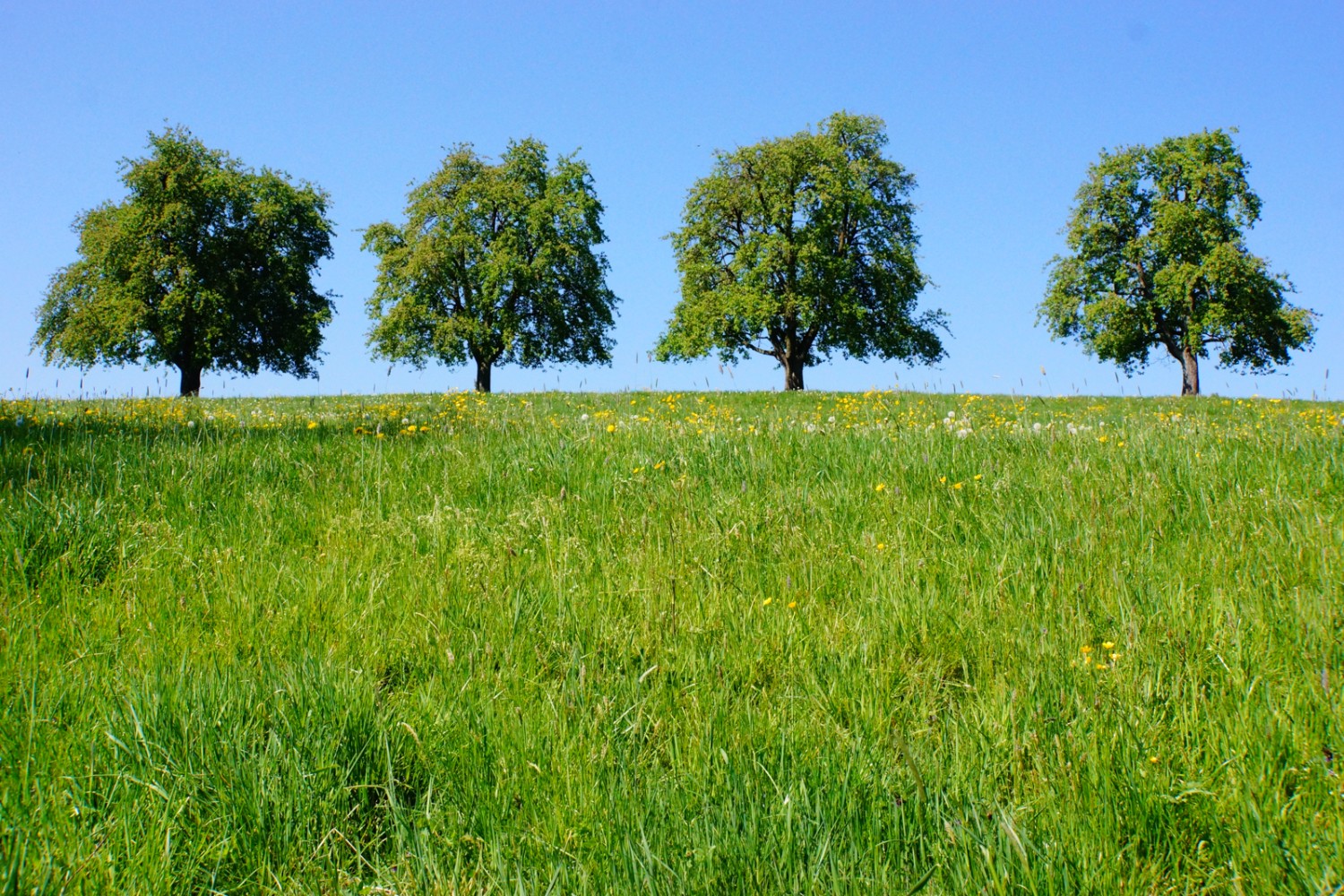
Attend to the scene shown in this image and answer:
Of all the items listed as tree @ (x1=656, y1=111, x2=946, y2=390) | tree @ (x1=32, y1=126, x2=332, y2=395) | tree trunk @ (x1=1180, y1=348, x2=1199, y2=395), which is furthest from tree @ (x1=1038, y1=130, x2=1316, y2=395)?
tree @ (x1=32, y1=126, x2=332, y2=395)

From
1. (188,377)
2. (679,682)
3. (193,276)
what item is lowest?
(679,682)

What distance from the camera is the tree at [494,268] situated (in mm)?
38062

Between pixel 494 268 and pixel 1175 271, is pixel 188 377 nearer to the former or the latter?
pixel 494 268

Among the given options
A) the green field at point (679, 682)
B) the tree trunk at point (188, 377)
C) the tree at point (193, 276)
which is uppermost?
the tree at point (193, 276)

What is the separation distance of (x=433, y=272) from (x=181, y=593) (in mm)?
37289

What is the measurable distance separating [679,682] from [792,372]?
3772 centimetres

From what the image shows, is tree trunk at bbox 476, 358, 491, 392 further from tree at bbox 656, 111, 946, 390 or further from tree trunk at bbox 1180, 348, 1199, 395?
tree trunk at bbox 1180, 348, 1199, 395

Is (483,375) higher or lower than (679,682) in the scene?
higher

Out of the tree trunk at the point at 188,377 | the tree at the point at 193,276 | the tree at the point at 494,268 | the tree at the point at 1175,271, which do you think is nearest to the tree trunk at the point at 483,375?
the tree at the point at 494,268

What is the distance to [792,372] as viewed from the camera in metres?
39.9

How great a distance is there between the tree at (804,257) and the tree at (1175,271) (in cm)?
962

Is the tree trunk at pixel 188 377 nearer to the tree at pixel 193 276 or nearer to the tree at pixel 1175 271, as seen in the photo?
the tree at pixel 193 276

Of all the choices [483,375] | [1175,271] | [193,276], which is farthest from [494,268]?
[1175,271]

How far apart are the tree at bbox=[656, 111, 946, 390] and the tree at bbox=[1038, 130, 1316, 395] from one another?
379 inches
